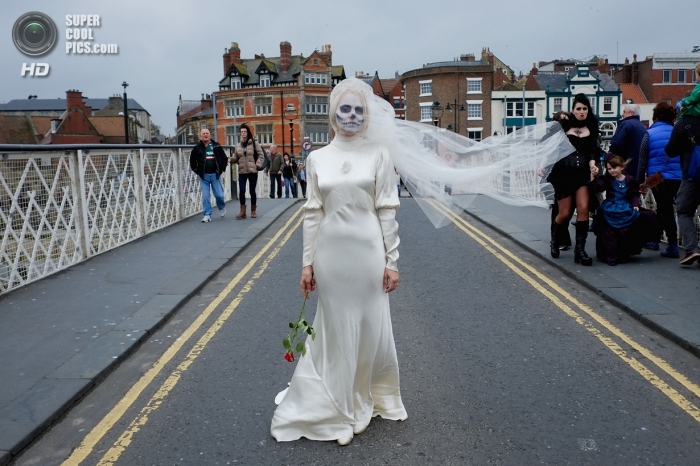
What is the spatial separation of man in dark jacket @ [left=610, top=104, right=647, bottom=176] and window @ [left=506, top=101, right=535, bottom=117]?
64693 mm

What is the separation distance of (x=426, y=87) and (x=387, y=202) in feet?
239

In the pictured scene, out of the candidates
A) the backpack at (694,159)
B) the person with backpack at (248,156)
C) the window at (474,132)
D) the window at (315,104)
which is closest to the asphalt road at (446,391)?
the backpack at (694,159)

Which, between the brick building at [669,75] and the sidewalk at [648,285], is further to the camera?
the brick building at [669,75]

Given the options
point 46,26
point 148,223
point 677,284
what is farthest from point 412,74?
point 677,284

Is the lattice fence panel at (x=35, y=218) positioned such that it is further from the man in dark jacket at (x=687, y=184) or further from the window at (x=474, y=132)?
the window at (x=474, y=132)

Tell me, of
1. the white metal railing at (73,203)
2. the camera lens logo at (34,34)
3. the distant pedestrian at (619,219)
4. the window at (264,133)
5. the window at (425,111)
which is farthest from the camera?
the window at (264,133)

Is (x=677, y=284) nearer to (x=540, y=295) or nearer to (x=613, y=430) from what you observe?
(x=540, y=295)

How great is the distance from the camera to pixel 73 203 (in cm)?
1010

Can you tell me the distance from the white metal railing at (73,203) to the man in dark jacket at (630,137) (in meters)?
A: 8.52

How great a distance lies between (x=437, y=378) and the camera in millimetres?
5078

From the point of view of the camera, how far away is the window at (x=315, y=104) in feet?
290

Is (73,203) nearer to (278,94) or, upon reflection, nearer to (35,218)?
(35,218)

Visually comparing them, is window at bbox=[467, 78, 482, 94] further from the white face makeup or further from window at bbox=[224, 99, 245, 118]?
the white face makeup

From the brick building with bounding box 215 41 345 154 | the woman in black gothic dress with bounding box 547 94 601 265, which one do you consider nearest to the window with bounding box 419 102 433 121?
the brick building with bounding box 215 41 345 154
